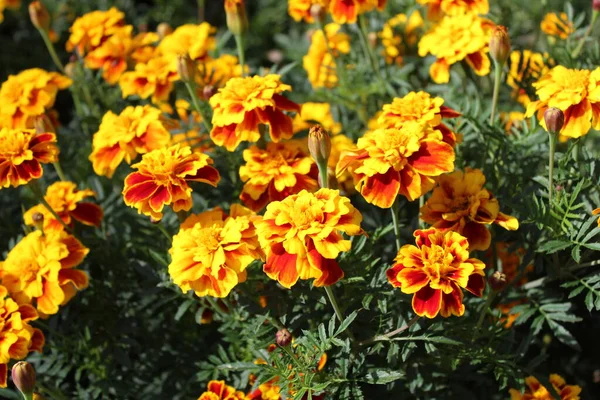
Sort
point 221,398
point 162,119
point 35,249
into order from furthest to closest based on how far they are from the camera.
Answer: point 162,119 → point 35,249 → point 221,398

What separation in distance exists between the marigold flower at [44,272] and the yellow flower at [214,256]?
1.06 ft

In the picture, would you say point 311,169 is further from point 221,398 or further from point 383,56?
point 383,56

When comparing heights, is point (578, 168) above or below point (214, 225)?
below

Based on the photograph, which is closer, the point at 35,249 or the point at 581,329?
the point at 35,249

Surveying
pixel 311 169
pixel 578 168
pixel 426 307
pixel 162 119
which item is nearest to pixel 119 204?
pixel 162 119

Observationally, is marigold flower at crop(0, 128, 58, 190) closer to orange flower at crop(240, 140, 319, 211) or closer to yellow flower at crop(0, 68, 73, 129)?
yellow flower at crop(0, 68, 73, 129)

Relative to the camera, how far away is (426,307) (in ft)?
4.50

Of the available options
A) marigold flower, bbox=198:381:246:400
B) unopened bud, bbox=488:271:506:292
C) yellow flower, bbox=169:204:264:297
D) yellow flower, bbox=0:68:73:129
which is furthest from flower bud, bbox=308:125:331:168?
yellow flower, bbox=0:68:73:129

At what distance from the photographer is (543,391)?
1.65 metres

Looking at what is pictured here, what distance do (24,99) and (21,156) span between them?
391 mm

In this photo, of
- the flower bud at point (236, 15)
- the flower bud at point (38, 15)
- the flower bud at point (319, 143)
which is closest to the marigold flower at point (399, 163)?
the flower bud at point (319, 143)

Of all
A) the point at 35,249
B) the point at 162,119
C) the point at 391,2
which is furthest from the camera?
the point at 391,2

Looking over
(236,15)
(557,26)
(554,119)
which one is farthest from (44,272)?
(557,26)

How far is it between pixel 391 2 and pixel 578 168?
48.2 inches
